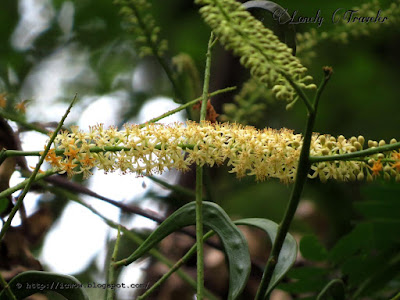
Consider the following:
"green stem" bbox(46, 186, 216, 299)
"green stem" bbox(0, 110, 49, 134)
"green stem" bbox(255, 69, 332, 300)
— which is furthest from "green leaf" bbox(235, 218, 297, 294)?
"green stem" bbox(0, 110, 49, 134)

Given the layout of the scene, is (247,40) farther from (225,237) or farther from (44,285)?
(44,285)

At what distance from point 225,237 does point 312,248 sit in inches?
9.7

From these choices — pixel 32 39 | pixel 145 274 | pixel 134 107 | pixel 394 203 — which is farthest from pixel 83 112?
pixel 394 203

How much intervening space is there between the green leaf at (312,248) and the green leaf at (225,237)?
22 cm

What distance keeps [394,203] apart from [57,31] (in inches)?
41.9

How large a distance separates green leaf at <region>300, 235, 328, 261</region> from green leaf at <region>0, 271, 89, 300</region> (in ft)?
1.10

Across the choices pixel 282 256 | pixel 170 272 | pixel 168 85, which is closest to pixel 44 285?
pixel 170 272

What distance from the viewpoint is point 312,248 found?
796 mm

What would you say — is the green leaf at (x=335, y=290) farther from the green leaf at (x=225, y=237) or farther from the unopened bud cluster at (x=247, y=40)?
the unopened bud cluster at (x=247, y=40)

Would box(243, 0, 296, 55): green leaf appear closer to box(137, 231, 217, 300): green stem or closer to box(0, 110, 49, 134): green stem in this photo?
box(137, 231, 217, 300): green stem

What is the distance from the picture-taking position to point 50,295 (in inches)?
29.1

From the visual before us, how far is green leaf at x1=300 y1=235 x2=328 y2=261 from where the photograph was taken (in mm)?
787

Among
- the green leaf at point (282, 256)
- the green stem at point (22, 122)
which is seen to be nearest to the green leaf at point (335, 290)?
the green leaf at point (282, 256)

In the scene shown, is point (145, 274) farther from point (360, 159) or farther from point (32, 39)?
point (32, 39)
